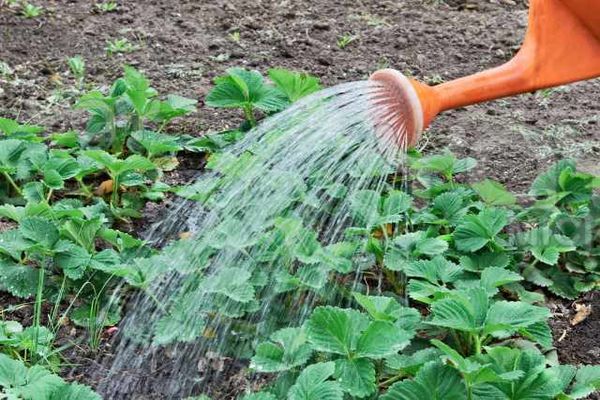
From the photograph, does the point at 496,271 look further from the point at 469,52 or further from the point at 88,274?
the point at 469,52

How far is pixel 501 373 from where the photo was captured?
2135 millimetres

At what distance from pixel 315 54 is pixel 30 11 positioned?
3.41ft

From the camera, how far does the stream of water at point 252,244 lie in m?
Result: 2.38

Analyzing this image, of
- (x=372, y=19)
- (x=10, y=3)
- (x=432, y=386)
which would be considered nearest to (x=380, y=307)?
(x=432, y=386)

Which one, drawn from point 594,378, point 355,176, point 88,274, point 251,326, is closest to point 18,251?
point 88,274

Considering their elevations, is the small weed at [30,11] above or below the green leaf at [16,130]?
below

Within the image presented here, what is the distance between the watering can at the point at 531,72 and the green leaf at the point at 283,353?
1.93ft

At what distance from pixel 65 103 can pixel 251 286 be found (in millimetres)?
1335

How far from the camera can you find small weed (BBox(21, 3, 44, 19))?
159 inches

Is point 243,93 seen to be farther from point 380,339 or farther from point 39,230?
point 380,339

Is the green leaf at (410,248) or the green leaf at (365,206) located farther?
the green leaf at (365,206)

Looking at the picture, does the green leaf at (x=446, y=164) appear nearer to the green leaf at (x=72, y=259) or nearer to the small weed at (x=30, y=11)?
the green leaf at (x=72, y=259)

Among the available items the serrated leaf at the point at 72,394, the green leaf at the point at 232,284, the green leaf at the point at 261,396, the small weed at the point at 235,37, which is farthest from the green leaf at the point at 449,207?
the small weed at the point at 235,37

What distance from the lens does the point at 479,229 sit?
8.40ft
